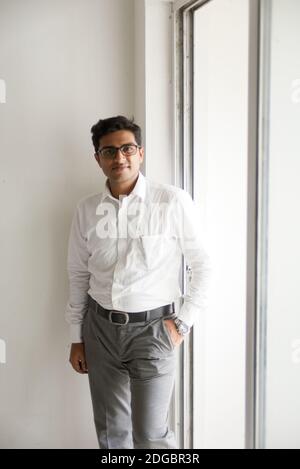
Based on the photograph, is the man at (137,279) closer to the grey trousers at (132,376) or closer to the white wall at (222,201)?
the grey trousers at (132,376)

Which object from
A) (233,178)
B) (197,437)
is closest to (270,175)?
(233,178)

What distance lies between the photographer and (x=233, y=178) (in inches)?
83.4

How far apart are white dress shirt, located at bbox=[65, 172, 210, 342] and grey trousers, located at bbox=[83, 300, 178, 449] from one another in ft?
0.30

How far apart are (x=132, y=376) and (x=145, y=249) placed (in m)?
0.49

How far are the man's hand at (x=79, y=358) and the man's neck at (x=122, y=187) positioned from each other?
2.21ft

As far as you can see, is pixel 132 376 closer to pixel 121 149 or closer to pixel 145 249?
pixel 145 249

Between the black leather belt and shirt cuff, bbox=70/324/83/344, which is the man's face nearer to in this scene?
the black leather belt

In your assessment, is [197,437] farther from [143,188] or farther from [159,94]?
[159,94]

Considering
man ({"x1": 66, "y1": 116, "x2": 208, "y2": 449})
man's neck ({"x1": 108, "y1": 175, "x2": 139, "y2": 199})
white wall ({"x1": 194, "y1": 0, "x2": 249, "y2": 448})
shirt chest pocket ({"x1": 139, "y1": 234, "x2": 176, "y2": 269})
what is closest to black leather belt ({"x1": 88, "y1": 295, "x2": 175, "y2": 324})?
man ({"x1": 66, "y1": 116, "x2": 208, "y2": 449})

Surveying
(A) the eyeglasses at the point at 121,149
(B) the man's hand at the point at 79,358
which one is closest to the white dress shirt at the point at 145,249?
(A) the eyeglasses at the point at 121,149

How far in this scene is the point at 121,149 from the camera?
1.67 meters
